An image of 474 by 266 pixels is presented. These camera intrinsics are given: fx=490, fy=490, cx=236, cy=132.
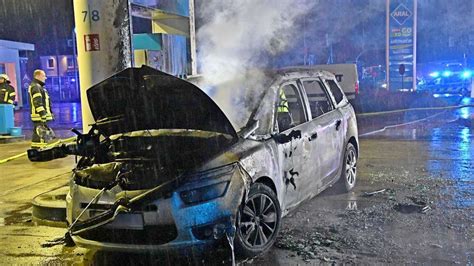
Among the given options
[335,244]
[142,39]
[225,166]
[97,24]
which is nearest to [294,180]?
[335,244]

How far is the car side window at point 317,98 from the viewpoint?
19.6 ft

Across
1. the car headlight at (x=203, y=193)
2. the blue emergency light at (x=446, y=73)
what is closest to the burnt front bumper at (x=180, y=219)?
the car headlight at (x=203, y=193)

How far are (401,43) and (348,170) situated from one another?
19.0m

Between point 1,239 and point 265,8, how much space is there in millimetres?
6454

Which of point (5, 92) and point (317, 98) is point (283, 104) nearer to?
point (317, 98)

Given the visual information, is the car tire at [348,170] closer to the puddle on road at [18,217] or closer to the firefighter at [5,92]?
the puddle on road at [18,217]

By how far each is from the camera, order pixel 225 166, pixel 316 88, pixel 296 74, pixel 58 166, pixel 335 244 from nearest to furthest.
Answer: pixel 225 166 → pixel 335 244 → pixel 296 74 → pixel 316 88 → pixel 58 166

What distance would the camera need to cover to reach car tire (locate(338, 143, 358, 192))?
21.6 ft

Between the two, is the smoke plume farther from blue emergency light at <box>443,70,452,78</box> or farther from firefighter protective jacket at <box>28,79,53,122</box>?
blue emergency light at <box>443,70,452,78</box>

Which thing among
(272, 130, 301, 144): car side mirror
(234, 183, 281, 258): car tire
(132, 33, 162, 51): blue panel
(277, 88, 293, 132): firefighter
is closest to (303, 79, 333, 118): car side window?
(277, 88, 293, 132): firefighter

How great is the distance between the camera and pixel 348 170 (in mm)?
6730

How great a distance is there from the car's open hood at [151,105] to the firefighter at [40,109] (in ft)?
21.5

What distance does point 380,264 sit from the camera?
4168mm

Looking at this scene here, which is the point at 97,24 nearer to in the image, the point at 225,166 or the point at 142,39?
the point at 142,39
